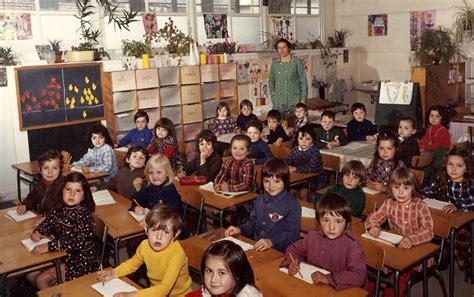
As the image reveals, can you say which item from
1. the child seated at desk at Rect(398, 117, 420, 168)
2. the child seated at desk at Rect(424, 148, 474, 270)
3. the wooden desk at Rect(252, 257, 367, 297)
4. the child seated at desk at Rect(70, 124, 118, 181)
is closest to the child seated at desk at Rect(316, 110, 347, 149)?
the child seated at desk at Rect(398, 117, 420, 168)

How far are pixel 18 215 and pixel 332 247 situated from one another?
232 cm

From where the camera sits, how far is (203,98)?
862cm

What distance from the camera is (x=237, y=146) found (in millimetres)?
4793

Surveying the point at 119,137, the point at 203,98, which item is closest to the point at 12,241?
the point at 119,137

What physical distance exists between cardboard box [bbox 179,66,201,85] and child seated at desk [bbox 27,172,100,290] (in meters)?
4.95

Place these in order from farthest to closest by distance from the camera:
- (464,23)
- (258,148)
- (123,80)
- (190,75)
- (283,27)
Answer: (283,27)
(464,23)
(190,75)
(123,80)
(258,148)

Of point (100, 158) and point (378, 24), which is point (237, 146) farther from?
point (378, 24)

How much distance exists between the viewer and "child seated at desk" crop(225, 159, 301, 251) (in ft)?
11.1

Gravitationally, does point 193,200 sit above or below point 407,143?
below

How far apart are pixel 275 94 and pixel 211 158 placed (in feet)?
8.39

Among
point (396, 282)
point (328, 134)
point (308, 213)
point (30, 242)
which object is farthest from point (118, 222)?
point (328, 134)

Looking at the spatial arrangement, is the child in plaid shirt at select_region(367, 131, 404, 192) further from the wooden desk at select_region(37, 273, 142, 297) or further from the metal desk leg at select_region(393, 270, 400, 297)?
the wooden desk at select_region(37, 273, 142, 297)

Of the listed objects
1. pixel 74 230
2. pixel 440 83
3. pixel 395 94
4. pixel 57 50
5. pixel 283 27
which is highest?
pixel 283 27

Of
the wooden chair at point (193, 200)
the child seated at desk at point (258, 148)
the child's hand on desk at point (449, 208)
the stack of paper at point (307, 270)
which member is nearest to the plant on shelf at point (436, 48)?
the child seated at desk at point (258, 148)
